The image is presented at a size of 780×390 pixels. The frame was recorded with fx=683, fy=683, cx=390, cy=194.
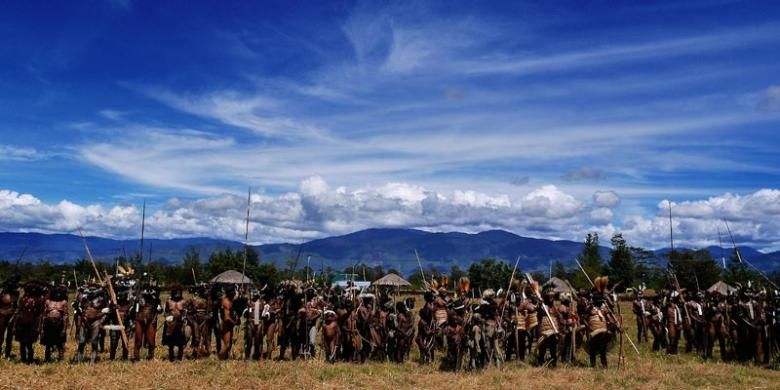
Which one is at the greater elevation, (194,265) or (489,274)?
(489,274)

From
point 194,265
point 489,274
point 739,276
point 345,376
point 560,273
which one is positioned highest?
point 739,276

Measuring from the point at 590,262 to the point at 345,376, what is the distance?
7030 cm

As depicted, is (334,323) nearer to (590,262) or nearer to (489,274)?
(489,274)

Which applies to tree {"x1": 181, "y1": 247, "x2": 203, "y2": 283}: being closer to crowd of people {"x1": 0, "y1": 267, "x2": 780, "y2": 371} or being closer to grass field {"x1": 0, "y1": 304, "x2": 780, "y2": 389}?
crowd of people {"x1": 0, "y1": 267, "x2": 780, "y2": 371}

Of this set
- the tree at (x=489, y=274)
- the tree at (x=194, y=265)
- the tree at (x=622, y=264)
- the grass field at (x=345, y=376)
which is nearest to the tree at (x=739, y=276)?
the tree at (x=622, y=264)

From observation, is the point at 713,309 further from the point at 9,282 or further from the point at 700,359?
the point at 9,282

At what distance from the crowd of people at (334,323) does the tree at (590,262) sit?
43.5 meters

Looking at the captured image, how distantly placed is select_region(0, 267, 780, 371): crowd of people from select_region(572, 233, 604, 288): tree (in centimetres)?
4348

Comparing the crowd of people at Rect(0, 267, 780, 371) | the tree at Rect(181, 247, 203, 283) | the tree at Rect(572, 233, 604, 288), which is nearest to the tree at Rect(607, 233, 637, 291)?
the tree at Rect(572, 233, 604, 288)

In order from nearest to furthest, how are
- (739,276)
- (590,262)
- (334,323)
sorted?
(334,323) < (739,276) < (590,262)

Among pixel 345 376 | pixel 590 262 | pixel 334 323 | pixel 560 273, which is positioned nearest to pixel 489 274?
pixel 560 273

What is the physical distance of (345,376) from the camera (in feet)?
51.0

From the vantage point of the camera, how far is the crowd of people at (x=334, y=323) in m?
16.9

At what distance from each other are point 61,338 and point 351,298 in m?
7.71
